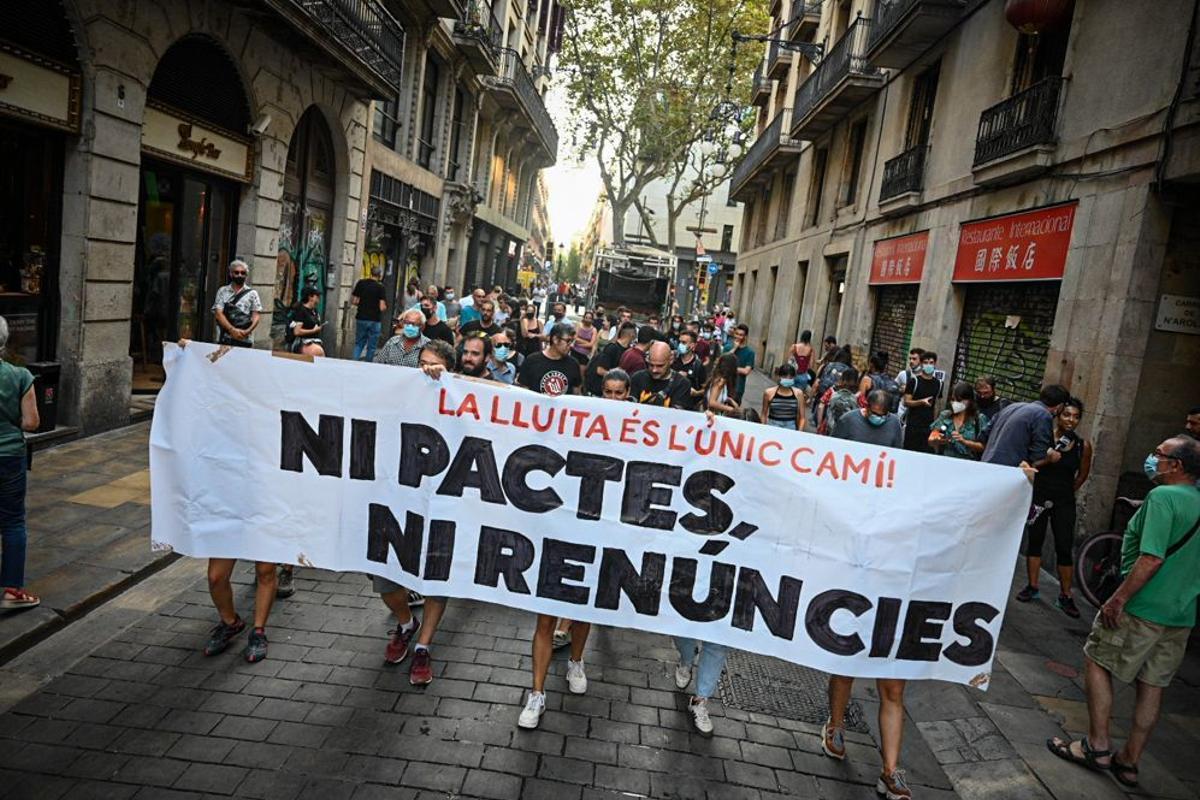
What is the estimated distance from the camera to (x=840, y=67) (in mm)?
18016

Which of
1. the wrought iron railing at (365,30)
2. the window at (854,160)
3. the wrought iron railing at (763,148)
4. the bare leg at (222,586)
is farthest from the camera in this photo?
the wrought iron railing at (763,148)

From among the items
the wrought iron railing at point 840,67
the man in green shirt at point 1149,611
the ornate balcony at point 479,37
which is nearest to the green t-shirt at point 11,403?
the man in green shirt at point 1149,611

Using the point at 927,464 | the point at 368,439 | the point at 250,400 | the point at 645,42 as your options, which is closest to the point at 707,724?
the point at 927,464

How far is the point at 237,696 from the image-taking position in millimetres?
3912

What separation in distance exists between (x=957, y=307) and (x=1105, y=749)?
909cm

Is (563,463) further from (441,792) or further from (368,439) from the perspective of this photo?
(441,792)

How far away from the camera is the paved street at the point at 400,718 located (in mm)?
3396

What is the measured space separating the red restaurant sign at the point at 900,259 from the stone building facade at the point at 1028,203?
48 mm

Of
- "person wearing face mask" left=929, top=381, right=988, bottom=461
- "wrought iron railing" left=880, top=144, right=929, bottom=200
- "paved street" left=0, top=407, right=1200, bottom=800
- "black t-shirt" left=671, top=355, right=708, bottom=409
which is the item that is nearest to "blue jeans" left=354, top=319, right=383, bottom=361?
"black t-shirt" left=671, top=355, right=708, bottom=409

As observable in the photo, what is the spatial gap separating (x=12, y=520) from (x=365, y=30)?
37.0 feet

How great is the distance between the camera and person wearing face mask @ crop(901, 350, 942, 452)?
9.92m

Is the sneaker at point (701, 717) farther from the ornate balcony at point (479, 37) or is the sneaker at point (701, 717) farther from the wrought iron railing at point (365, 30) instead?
the ornate balcony at point (479, 37)

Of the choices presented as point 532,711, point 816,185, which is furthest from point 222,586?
point 816,185

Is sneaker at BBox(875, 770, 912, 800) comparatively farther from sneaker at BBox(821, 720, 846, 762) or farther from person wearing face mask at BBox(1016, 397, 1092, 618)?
person wearing face mask at BBox(1016, 397, 1092, 618)
